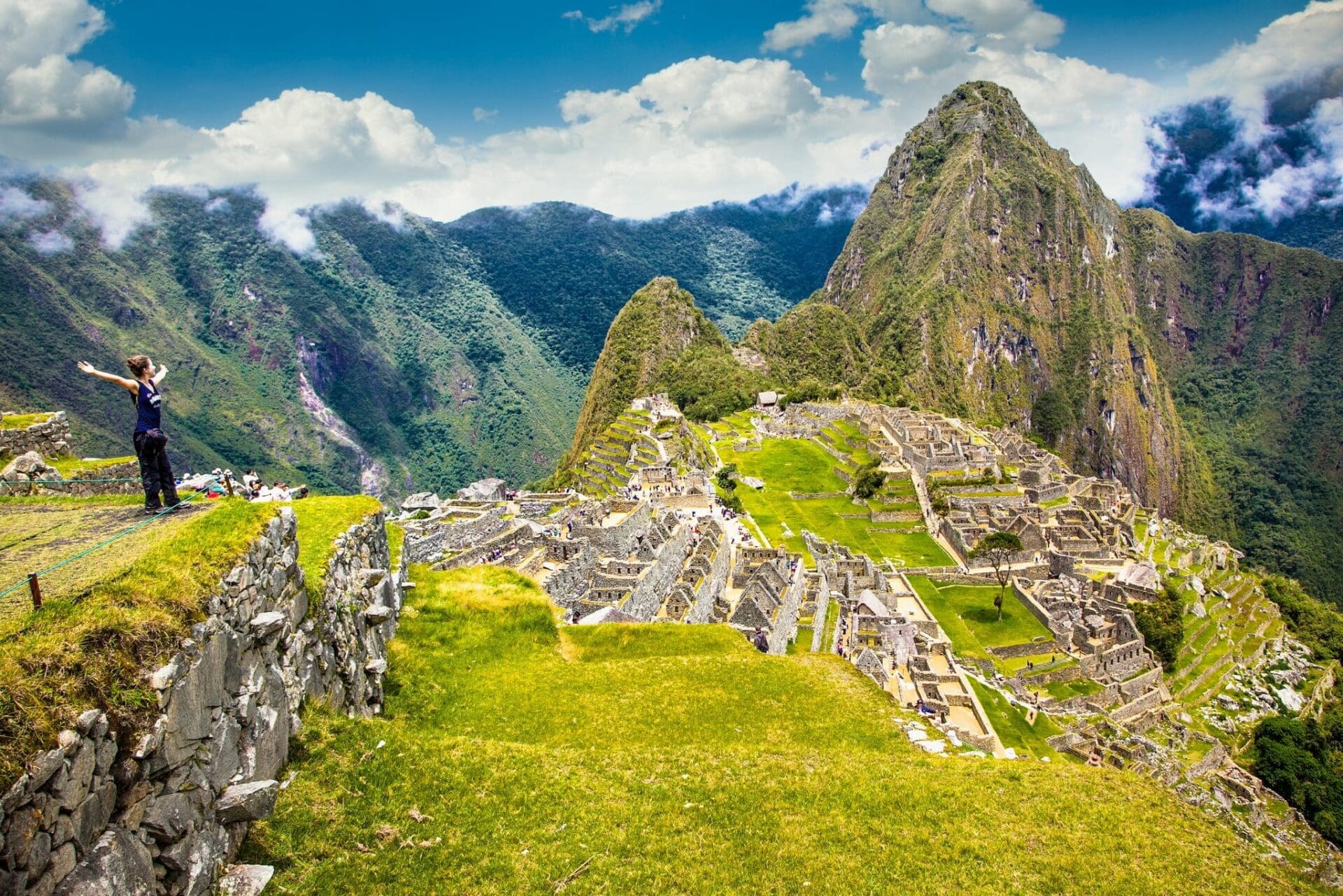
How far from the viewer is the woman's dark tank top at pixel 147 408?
977cm

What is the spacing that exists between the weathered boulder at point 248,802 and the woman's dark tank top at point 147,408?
4897 mm

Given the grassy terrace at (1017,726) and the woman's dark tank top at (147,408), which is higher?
the woman's dark tank top at (147,408)

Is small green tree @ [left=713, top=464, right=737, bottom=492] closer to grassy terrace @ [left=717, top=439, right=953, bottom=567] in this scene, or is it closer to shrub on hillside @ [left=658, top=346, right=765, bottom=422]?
grassy terrace @ [left=717, top=439, right=953, bottom=567]

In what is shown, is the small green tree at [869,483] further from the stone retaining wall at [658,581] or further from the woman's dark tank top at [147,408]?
the woman's dark tank top at [147,408]

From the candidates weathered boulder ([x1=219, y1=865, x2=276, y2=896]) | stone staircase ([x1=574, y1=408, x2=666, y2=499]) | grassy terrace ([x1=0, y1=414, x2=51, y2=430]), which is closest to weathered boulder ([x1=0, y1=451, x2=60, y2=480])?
grassy terrace ([x1=0, y1=414, x2=51, y2=430])

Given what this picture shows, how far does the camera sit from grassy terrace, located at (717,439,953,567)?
52062mm

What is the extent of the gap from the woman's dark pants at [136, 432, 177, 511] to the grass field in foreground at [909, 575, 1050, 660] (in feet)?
113

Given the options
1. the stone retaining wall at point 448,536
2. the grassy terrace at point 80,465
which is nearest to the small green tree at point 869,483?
the stone retaining wall at point 448,536

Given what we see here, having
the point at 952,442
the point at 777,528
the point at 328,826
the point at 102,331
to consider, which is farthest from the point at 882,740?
the point at 102,331

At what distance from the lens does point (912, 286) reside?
197500 millimetres

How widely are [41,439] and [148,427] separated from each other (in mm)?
12227

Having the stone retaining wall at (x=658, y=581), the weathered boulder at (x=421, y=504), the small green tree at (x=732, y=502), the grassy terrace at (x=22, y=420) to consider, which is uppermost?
the grassy terrace at (x=22, y=420)

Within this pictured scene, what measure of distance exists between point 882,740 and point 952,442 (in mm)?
61624

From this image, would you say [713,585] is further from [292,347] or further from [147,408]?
[292,347]
